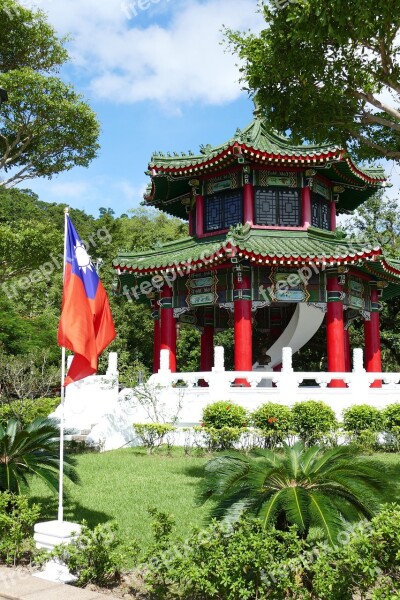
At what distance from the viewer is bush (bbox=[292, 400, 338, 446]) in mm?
13820

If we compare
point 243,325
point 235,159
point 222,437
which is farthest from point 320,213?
point 222,437

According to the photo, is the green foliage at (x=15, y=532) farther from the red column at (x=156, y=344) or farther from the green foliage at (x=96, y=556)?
the red column at (x=156, y=344)

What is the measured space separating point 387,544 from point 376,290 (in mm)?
15900

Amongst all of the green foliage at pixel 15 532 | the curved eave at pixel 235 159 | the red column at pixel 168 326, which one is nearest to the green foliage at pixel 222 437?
the red column at pixel 168 326

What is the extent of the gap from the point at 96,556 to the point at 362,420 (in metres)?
9.82

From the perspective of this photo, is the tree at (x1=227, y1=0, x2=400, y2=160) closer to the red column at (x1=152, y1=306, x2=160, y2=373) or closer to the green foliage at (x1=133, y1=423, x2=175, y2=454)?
the green foliage at (x1=133, y1=423, x2=175, y2=454)

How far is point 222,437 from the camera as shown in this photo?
13.7 metres

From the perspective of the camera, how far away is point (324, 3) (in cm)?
887

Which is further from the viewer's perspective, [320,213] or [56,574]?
[320,213]

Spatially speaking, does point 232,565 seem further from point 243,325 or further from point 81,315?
point 243,325

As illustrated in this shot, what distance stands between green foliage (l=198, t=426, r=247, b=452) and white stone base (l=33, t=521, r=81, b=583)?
7.49m

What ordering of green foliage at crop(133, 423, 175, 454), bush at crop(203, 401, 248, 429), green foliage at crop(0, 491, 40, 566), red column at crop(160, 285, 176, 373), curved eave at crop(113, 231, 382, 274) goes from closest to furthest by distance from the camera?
green foliage at crop(0, 491, 40, 566)
bush at crop(203, 401, 248, 429)
green foliage at crop(133, 423, 175, 454)
curved eave at crop(113, 231, 382, 274)
red column at crop(160, 285, 176, 373)

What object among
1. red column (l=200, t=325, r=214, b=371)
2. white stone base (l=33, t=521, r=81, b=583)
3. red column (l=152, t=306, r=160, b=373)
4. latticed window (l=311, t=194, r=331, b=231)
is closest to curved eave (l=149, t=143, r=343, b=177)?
latticed window (l=311, t=194, r=331, b=231)

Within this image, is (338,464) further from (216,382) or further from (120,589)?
(216,382)
